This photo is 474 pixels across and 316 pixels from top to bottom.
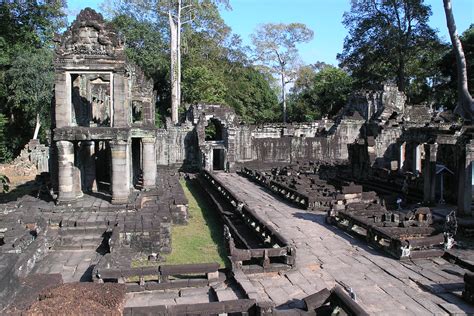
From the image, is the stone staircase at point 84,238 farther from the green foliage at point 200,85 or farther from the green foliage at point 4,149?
the green foliage at point 4,149

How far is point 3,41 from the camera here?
130 ft

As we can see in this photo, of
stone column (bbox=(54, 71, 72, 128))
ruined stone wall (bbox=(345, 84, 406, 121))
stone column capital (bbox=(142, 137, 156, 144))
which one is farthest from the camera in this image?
ruined stone wall (bbox=(345, 84, 406, 121))

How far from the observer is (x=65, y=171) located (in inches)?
634

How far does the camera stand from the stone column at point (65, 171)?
632 inches

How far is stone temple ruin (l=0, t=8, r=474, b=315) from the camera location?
846cm

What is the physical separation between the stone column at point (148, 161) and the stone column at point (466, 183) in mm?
12894

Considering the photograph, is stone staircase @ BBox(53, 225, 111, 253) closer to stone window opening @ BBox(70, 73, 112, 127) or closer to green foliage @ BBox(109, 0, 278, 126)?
stone window opening @ BBox(70, 73, 112, 127)

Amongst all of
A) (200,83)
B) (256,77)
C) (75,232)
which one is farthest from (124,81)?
(256,77)

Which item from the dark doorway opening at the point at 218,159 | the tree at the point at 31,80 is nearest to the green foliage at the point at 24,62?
the tree at the point at 31,80

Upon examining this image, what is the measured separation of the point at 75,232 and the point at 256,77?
43.2 metres

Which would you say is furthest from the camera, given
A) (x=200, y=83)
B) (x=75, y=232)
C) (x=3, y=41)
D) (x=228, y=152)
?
(x=200, y=83)

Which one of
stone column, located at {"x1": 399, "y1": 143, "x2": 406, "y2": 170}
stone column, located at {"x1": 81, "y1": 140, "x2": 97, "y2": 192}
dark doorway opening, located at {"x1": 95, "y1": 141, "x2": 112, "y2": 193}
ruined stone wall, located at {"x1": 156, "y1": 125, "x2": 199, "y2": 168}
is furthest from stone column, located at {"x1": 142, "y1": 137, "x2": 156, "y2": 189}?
stone column, located at {"x1": 399, "y1": 143, "x2": 406, "y2": 170}

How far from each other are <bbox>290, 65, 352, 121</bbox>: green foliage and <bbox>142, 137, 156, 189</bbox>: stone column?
38.1m

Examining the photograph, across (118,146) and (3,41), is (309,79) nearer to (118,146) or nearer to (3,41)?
(3,41)
